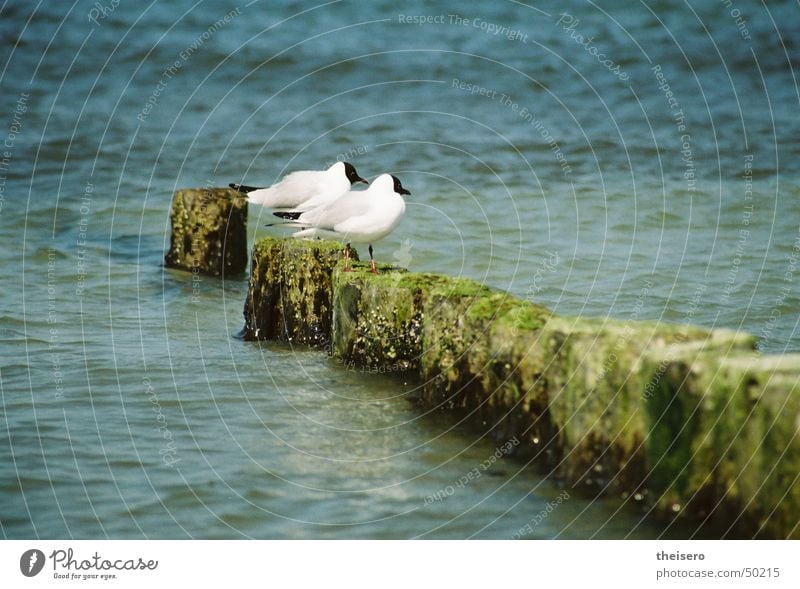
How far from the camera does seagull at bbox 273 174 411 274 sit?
7.39 m

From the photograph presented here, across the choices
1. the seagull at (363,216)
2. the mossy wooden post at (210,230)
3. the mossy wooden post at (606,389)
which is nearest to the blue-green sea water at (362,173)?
the mossy wooden post at (606,389)

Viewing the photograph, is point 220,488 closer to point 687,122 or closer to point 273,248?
point 273,248

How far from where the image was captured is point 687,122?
16.9 metres

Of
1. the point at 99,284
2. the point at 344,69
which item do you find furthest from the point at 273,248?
the point at 344,69

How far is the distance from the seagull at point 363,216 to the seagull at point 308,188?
87cm

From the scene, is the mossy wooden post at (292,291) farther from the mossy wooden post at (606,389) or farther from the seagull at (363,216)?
the mossy wooden post at (606,389)

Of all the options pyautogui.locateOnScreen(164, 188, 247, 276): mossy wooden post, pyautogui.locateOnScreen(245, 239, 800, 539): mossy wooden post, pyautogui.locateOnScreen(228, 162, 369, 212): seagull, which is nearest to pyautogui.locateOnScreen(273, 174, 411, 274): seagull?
pyautogui.locateOnScreen(245, 239, 800, 539): mossy wooden post

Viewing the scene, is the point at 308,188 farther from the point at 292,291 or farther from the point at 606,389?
the point at 606,389

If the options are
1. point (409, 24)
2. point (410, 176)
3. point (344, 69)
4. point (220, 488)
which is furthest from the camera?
point (409, 24)

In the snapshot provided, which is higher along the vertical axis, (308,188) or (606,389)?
(308,188)

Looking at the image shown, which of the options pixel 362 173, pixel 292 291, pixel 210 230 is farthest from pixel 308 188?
pixel 362 173

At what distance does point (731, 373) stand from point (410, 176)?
32.7 feet

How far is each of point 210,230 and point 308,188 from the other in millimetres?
2243

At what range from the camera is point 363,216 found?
743cm
